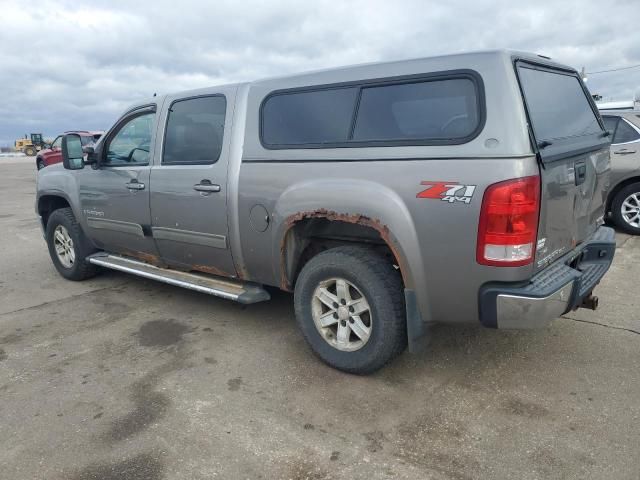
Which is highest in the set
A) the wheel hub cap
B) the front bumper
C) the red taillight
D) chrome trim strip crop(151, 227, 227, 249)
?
the red taillight

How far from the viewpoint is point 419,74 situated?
301cm

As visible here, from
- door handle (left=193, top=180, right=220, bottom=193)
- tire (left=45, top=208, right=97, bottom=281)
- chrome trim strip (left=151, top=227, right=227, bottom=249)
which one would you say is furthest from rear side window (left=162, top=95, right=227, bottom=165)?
tire (left=45, top=208, right=97, bottom=281)

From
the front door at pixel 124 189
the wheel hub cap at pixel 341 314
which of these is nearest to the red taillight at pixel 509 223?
the wheel hub cap at pixel 341 314

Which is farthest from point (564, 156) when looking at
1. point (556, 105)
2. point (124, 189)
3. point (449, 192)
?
point (124, 189)

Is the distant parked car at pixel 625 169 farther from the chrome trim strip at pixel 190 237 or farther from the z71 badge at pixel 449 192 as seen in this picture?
the chrome trim strip at pixel 190 237

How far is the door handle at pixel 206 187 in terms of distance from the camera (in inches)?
154

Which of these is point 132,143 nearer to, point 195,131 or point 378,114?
point 195,131

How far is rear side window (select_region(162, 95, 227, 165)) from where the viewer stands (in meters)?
4.00

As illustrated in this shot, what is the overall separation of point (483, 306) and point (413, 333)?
44cm

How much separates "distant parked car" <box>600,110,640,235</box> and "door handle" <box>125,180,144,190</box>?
586 centimetres

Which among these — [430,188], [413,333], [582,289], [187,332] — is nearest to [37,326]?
[187,332]

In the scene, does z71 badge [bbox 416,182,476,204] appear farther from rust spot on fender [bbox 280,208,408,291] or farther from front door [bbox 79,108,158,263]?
front door [bbox 79,108,158,263]

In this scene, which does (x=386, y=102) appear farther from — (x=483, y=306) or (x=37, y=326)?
(x=37, y=326)

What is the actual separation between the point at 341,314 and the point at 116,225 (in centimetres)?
263
